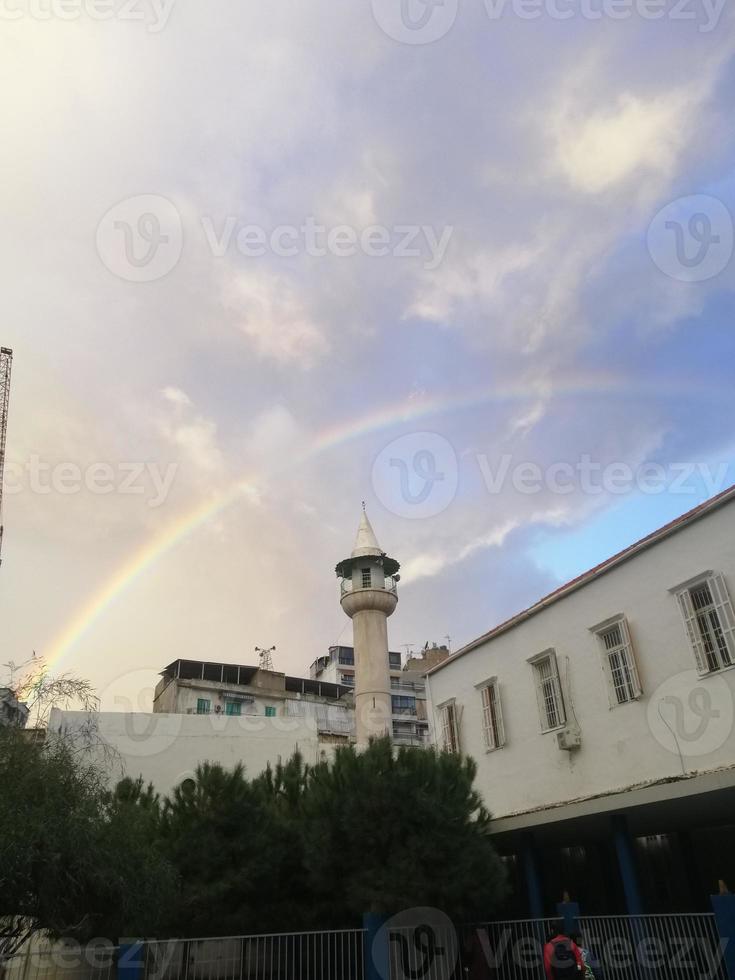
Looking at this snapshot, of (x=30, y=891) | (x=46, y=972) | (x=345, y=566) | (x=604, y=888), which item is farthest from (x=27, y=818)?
(x=345, y=566)

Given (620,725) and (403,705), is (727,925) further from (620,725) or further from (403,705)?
(403,705)

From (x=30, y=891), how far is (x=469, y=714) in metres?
11.8

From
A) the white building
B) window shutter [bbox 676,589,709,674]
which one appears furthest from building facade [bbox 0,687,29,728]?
window shutter [bbox 676,589,709,674]

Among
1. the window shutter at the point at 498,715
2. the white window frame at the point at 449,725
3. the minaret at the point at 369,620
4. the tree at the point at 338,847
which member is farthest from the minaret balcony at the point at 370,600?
the tree at the point at 338,847

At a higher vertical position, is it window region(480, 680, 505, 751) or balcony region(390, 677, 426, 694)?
balcony region(390, 677, 426, 694)

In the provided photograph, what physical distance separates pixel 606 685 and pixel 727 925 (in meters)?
5.60

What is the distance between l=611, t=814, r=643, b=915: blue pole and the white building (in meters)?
0.02

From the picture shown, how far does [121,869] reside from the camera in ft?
36.1

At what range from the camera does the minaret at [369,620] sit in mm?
34531

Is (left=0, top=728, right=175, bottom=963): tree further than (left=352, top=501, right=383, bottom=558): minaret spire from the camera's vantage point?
No

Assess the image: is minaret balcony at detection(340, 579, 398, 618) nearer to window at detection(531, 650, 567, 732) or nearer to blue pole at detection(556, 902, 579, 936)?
window at detection(531, 650, 567, 732)

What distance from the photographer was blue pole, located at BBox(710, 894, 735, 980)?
9.55m

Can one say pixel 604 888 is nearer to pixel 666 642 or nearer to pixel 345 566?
pixel 666 642

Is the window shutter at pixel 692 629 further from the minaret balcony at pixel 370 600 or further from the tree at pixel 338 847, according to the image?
the minaret balcony at pixel 370 600
